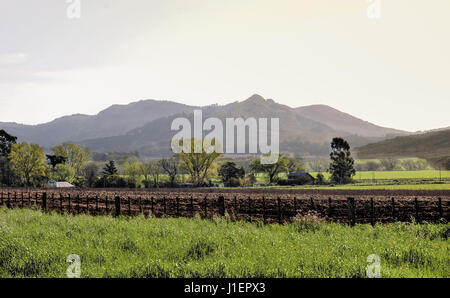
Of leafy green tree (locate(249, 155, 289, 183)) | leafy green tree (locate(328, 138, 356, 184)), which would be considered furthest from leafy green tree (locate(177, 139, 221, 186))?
leafy green tree (locate(328, 138, 356, 184))

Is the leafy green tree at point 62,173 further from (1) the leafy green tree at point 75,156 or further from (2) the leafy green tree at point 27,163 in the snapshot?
(1) the leafy green tree at point 75,156

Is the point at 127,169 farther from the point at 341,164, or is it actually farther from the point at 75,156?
the point at 341,164

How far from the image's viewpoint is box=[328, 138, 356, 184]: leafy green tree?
85.9m

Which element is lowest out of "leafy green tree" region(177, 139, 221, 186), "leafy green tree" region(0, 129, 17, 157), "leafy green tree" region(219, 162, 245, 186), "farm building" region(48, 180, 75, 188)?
"farm building" region(48, 180, 75, 188)

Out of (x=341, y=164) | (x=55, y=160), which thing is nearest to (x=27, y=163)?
(x=55, y=160)

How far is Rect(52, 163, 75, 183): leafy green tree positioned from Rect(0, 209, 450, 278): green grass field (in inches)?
3067

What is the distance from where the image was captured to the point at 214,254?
31.6 ft

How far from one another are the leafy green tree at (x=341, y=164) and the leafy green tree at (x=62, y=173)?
60.3m

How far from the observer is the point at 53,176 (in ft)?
→ 281

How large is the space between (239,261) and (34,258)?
5.35 meters

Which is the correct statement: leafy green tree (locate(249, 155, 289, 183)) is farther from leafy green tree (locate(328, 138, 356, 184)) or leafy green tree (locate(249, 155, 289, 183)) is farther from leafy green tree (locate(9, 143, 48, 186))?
leafy green tree (locate(9, 143, 48, 186))

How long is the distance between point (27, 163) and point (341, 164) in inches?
2700
